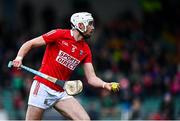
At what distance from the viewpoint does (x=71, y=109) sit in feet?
36.1

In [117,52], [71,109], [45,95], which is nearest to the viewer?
[71,109]

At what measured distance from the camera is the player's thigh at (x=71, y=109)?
11.0 m

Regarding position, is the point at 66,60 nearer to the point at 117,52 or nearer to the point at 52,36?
the point at 52,36

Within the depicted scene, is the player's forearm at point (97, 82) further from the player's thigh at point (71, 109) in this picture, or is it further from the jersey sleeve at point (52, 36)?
the jersey sleeve at point (52, 36)

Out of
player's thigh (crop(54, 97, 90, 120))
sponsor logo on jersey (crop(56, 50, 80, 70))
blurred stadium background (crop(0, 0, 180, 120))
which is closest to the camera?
player's thigh (crop(54, 97, 90, 120))

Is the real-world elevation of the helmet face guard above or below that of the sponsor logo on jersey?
above

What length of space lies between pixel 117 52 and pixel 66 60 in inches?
356

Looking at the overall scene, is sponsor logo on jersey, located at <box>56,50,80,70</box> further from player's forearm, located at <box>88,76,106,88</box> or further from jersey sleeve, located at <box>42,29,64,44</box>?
player's forearm, located at <box>88,76,106,88</box>

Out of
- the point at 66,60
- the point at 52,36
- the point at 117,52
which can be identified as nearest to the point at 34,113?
the point at 66,60

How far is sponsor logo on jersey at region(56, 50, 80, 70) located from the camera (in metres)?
11.1

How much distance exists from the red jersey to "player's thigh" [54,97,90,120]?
20cm

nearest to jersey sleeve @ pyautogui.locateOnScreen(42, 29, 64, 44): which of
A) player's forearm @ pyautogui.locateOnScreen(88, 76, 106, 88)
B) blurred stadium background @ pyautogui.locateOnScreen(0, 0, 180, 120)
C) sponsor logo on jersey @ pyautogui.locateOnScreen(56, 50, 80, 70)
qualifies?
sponsor logo on jersey @ pyautogui.locateOnScreen(56, 50, 80, 70)

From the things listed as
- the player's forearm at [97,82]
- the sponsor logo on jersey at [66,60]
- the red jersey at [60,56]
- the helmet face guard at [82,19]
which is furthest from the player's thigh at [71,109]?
the helmet face guard at [82,19]

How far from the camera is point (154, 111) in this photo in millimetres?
18031
